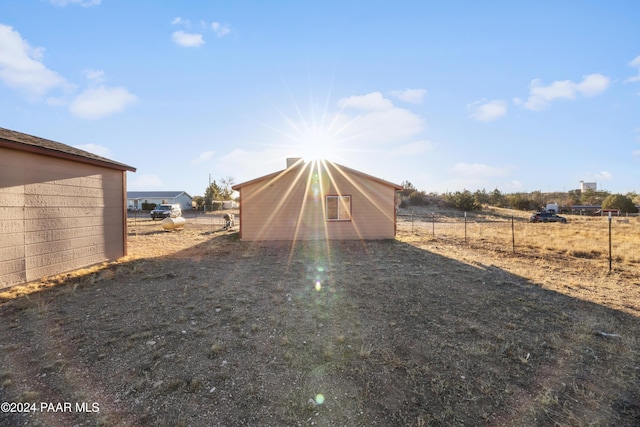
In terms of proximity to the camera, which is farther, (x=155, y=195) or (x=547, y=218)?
(x=155, y=195)

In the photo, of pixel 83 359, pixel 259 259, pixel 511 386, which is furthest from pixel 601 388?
pixel 259 259

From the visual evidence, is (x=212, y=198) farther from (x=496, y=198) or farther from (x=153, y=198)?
(x=496, y=198)

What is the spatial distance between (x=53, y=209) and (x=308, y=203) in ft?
26.4

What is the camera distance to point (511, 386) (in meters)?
2.81

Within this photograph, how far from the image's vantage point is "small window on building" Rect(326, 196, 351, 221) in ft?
40.8

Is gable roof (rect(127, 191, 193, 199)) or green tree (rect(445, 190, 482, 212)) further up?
gable roof (rect(127, 191, 193, 199))

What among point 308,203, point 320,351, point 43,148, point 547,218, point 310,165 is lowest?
point 320,351

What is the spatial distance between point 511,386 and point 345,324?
6.72ft

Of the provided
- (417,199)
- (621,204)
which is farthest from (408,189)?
(621,204)

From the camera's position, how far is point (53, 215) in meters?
6.47

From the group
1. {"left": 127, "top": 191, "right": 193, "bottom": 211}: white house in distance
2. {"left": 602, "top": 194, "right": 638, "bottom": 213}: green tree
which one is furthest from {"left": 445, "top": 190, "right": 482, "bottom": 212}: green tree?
{"left": 127, "top": 191, "right": 193, "bottom": 211}: white house in distance

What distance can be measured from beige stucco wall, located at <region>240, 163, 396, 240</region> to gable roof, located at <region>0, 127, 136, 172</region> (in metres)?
4.97

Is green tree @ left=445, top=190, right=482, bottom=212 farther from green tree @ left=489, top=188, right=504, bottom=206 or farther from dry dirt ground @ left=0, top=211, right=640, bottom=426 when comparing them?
dry dirt ground @ left=0, top=211, right=640, bottom=426

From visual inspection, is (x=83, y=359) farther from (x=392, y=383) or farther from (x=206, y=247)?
(x=206, y=247)
